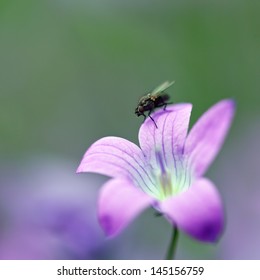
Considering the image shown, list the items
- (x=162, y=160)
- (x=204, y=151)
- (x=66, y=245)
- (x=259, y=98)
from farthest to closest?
(x=259, y=98) < (x=66, y=245) < (x=162, y=160) < (x=204, y=151)

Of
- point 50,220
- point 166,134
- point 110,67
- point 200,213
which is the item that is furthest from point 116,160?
point 110,67

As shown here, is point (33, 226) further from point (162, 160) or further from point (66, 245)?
point (162, 160)

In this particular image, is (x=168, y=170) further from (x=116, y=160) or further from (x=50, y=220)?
(x=50, y=220)

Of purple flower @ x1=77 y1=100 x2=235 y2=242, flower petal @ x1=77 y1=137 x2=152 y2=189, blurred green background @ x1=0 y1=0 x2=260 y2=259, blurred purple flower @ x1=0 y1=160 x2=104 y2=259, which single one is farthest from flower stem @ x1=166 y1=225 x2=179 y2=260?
blurred green background @ x1=0 y1=0 x2=260 y2=259

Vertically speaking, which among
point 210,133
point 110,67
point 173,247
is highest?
point 110,67

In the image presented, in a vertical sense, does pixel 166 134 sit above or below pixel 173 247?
above
